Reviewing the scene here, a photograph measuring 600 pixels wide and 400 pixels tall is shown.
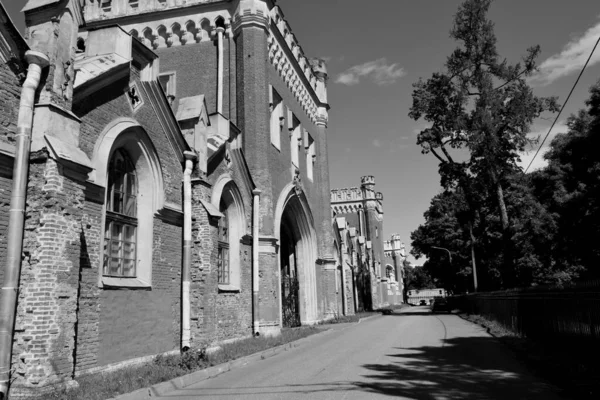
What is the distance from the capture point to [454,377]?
8.27 metres

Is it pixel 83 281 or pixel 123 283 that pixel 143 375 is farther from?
pixel 123 283

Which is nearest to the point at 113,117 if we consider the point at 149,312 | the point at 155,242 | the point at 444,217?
the point at 155,242

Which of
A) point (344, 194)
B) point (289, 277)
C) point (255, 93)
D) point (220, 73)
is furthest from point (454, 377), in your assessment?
point (344, 194)

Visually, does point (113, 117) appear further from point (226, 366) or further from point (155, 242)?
point (226, 366)

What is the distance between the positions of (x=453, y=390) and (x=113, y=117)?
27.1ft

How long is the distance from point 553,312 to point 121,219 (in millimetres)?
10197

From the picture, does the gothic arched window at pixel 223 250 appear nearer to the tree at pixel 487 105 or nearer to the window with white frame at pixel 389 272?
the tree at pixel 487 105

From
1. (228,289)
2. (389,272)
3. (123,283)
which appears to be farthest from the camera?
(389,272)

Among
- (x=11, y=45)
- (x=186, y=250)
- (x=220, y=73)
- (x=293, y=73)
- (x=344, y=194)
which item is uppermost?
(x=344, y=194)

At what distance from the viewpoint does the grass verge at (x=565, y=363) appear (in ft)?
21.9

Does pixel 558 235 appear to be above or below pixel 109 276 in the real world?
above

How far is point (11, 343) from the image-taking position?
22.3 feet

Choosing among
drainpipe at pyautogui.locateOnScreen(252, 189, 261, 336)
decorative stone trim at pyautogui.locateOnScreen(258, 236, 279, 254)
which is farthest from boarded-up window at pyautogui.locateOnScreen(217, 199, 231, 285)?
decorative stone trim at pyautogui.locateOnScreen(258, 236, 279, 254)

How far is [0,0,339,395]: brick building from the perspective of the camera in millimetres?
7258
